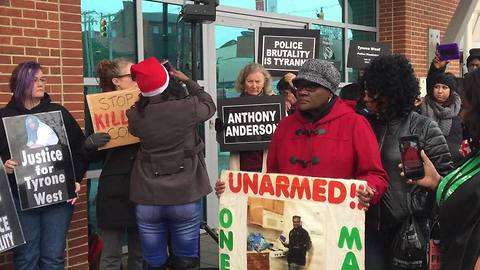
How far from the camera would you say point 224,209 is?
3.29 m

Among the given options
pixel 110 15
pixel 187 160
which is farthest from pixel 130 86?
pixel 110 15

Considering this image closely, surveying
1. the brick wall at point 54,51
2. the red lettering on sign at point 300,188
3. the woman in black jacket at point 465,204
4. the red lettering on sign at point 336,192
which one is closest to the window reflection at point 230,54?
the brick wall at point 54,51

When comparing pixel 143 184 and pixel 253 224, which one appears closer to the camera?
pixel 253 224

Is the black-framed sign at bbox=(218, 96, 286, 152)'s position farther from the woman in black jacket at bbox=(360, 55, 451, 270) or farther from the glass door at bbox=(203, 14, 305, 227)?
the glass door at bbox=(203, 14, 305, 227)

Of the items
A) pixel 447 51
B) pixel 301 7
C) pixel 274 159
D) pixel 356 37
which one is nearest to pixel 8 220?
pixel 274 159

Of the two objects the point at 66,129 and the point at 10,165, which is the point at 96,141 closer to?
the point at 66,129

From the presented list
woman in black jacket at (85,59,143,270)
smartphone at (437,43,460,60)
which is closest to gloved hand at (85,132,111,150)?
woman in black jacket at (85,59,143,270)

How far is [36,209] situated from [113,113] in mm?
850

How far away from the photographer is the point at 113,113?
407 centimetres

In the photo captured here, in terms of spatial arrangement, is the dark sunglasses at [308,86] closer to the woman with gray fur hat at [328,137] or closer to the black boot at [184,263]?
the woman with gray fur hat at [328,137]

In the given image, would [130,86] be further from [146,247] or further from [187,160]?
[146,247]

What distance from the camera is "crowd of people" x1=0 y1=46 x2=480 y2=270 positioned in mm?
2188

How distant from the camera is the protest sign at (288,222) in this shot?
2811 millimetres

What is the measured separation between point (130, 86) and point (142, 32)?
2206mm
